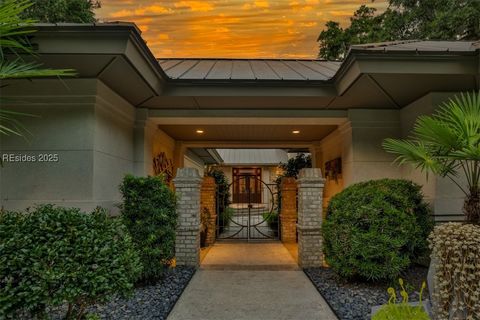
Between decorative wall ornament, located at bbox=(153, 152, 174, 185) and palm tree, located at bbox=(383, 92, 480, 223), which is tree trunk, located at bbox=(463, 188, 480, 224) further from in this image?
decorative wall ornament, located at bbox=(153, 152, 174, 185)

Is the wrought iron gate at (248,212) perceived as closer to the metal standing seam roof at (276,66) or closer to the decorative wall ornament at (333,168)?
the decorative wall ornament at (333,168)

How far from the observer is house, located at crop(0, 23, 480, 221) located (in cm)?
542

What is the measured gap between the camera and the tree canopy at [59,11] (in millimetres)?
13375

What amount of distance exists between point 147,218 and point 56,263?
2564 millimetres

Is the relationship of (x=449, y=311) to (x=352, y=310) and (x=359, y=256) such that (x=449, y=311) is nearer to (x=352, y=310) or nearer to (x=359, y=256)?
(x=352, y=310)

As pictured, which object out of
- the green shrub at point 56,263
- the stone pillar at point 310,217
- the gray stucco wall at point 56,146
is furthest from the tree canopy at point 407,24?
the green shrub at point 56,263

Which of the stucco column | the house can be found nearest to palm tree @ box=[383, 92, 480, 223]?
the house

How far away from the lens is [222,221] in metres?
13.0

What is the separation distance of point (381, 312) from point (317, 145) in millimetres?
8655

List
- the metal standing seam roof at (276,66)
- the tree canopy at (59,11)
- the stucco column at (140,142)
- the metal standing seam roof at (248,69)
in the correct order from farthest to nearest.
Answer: the tree canopy at (59,11) → the stucco column at (140,142) → the metal standing seam roof at (248,69) → the metal standing seam roof at (276,66)

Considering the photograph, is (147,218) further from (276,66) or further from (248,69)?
(276,66)

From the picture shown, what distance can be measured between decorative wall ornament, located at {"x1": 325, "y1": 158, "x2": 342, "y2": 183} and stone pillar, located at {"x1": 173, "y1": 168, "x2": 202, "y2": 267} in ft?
11.8

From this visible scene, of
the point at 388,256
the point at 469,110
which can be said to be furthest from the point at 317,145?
the point at 469,110

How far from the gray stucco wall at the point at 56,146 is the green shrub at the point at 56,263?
2.12m
